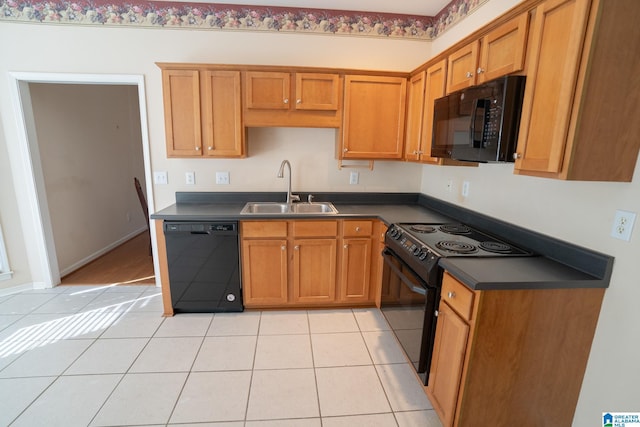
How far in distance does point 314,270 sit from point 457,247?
1.28 metres

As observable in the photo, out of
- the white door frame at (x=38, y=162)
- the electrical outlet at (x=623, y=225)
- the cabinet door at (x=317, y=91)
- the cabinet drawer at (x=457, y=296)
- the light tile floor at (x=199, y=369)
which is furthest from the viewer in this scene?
the white door frame at (x=38, y=162)

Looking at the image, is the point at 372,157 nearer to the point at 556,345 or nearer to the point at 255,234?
the point at 255,234

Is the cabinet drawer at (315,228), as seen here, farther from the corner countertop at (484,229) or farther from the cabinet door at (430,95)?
the cabinet door at (430,95)

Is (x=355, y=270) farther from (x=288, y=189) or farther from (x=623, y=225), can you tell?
(x=623, y=225)

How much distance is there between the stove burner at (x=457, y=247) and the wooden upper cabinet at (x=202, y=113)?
5.91 feet

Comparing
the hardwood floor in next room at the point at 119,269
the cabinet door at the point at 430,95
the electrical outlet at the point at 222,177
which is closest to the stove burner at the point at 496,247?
the cabinet door at the point at 430,95

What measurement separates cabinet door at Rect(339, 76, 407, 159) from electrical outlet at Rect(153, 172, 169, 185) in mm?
1713

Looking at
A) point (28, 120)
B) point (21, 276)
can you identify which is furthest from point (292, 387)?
point (28, 120)

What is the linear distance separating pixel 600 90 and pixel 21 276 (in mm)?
4553

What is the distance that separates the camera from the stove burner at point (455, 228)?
208 cm

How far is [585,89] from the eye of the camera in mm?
1141

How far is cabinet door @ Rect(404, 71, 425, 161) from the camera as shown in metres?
2.45

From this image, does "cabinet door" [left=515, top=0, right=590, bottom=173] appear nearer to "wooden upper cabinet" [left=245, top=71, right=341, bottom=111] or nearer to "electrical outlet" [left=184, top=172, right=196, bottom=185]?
"wooden upper cabinet" [left=245, top=71, right=341, bottom=111]

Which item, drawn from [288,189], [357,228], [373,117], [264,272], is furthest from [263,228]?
[373,117]
